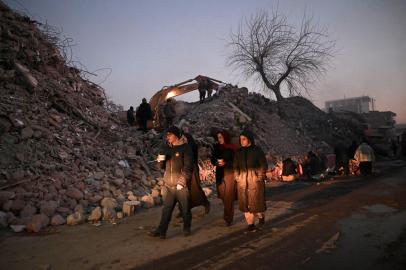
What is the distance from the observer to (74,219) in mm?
6246

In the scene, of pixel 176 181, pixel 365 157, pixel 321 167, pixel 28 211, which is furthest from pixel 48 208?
pixel 365 157

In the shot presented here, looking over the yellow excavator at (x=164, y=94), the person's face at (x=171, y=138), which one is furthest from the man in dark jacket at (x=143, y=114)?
the person's face at (x=171, y=138)

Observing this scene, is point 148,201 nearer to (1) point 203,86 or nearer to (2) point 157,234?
(2) point 157,234

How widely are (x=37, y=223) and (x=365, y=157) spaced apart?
502 inches

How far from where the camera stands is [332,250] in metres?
4.30

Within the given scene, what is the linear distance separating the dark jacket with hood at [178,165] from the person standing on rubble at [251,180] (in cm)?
96

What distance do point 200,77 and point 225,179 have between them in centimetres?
1452

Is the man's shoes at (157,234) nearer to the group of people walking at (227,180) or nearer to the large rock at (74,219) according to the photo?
the group of people walking at (227,180)

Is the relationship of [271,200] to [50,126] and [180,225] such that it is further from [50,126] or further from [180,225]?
[50,126]

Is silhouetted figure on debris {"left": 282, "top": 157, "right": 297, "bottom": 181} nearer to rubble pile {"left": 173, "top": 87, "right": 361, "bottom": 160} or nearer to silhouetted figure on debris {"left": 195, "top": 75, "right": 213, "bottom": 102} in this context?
rubble pile {"left": 173, "top": 87, "right": 361, "bottom": 160}

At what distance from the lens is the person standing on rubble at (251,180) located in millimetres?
5387

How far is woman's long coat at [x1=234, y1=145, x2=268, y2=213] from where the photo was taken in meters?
5.38

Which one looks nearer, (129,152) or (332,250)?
(332,250)

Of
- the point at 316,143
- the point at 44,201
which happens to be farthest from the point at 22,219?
the point at 316,143
